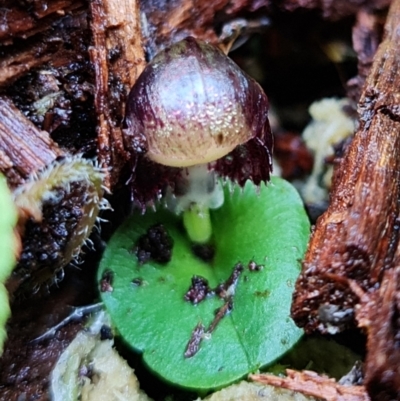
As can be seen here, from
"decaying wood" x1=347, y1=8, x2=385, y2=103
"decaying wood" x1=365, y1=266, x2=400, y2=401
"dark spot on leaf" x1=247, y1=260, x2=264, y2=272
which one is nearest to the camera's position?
"decaying wood" x1=365, y1=266, x2=400, y2=401

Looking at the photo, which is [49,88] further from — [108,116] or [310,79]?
[310,79]

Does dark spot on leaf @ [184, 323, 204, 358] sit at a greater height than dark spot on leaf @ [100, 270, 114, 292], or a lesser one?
lesser

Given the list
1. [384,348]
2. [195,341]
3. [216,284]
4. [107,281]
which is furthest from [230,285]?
[384,348]

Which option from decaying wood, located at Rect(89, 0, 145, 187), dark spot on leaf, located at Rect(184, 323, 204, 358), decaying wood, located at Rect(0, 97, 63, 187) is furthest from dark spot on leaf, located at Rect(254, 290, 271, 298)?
decaying wood, located at Rect(0, 97, 63, 187)

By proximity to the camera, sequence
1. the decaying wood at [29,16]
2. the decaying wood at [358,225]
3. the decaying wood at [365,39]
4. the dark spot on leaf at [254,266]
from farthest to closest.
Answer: the decaying wood at [365,39] < the dark spot on leaf at [254,266] < the decaying wood at [29,16] < the decaying wood at [358,225]

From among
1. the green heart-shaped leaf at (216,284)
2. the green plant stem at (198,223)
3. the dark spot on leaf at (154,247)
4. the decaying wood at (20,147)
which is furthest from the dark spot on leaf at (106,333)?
the decaying wood at (20,147)

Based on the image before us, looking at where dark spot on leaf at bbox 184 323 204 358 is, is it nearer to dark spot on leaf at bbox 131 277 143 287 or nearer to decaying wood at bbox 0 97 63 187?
dark spot on leaf at bbox 131 277 143 287

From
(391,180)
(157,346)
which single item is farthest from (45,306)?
(391,180)

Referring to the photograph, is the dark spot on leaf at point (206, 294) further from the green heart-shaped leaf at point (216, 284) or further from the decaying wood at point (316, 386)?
the decaying wood at point (316, 386)
